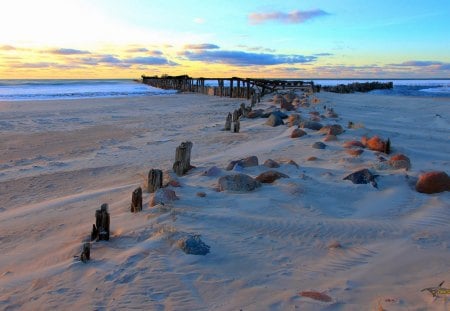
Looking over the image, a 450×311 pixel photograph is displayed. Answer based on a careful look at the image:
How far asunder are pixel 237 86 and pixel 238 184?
28.5m

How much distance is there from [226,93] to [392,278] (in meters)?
32.4

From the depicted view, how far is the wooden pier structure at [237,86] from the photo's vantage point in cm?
3177

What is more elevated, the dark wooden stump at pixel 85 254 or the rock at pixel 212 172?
the rock at pixel 212 172

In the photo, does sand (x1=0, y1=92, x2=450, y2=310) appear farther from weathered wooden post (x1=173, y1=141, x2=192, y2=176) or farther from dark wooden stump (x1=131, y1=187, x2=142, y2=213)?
weathered wooden post (x1=173, y1=141, x2=192, y2=176)

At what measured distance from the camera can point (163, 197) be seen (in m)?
5.13

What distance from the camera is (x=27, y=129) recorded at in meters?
14.2

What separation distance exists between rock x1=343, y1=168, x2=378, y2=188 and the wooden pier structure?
16896mm

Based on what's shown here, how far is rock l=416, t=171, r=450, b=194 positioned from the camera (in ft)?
17.3

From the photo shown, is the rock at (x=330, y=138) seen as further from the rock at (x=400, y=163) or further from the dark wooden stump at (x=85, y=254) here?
the dark wooden stump at (x=85, y=254)

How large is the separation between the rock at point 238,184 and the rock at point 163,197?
2.28 feet

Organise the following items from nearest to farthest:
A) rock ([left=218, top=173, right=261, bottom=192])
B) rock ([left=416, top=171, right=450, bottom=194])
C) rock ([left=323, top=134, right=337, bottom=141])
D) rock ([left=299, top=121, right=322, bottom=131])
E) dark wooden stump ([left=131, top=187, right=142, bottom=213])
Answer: dark wooden stump ([left=131, top=187, right=142, bottom=213])
rock ([left=416, top=171, right=450, bottom=194])
rock ([left=218, top=173, right=261, bottom=192])
rock ([left=323, top=134, right=337, bottom=141])
rock ([left=299, top=121, right=322, bottom=131])

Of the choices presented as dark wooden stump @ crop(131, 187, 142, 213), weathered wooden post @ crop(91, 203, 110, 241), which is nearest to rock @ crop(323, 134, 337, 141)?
dark wooden stump @ crop(131, 187, 142, 213)

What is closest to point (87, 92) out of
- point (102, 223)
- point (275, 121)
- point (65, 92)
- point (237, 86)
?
point (65, 92)
